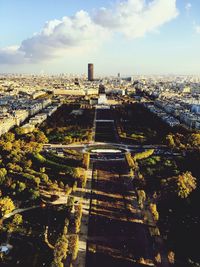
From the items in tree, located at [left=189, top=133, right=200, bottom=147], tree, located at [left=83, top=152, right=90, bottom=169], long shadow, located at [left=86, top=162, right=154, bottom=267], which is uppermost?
tree, located at [left=189, top=133, right=200, bottom=147]

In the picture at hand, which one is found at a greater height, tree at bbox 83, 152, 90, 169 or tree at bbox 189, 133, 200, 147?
tree at bbox 189, 133, 200, 147

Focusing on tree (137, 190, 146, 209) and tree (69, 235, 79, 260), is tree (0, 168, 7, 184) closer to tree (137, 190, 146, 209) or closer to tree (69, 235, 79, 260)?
tree (69, 235, 79, 260)

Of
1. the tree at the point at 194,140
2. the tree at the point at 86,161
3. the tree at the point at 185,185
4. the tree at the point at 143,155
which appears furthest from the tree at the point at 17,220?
the tree at the point at 194,140

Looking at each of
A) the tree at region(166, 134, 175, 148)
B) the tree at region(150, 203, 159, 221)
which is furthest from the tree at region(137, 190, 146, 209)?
the tree at region(166, 134, 175, 148)

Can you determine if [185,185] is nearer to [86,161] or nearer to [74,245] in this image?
[86,161]

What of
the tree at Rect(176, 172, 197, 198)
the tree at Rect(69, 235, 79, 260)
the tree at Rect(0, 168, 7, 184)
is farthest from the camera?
the tree at Rect(0, 168, 7, 184)

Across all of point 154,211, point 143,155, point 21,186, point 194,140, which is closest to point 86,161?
point 143,155

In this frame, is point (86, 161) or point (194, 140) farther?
point (194, 140)

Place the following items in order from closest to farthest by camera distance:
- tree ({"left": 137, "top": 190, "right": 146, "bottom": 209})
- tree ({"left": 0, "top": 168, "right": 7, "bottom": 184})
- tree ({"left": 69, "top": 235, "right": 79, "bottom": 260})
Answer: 1. tree ({"left": 69, "top": 235, "right": 79, "bottom": 260})
2. tree ({"left": 137, "top": 190, "right": 146, "bottom": 209})
3. tree ({"left": 0, "top": 168, "right": 7, "bottom": 184})

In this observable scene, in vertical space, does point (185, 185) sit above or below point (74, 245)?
above

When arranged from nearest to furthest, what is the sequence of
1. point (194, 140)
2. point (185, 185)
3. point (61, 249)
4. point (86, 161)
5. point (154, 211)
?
point (61, 249)
point (154, 211)
point (185, 185)
point (86, 161)
point (194, 140)

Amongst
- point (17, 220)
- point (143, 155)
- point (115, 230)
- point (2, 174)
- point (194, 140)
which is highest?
point (2, 174)

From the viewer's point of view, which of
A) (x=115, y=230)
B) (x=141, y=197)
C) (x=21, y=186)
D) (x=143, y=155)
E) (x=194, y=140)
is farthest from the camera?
(x=194, y=140)
